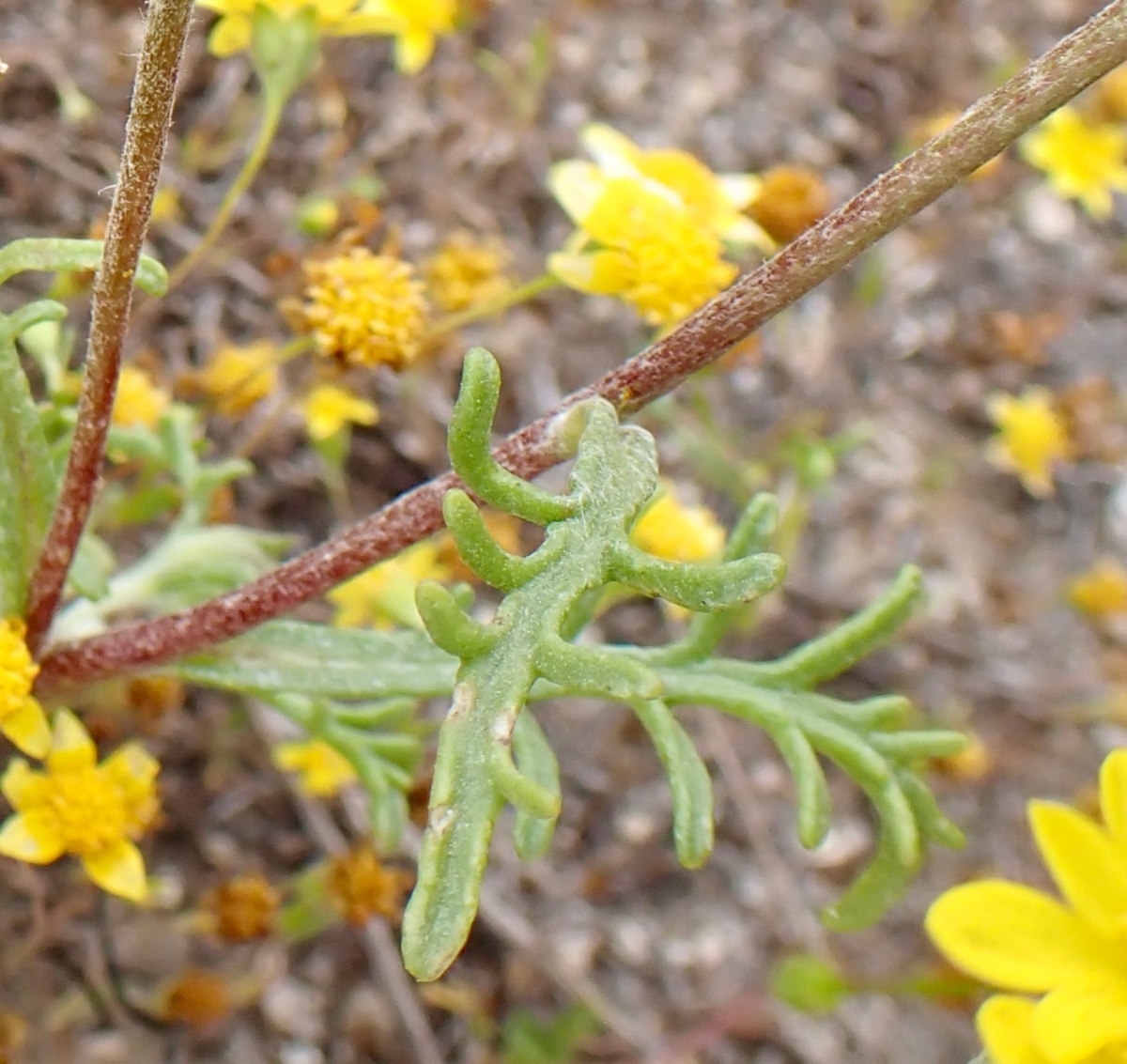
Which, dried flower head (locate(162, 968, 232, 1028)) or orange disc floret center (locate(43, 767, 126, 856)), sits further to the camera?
dried flower head (locate(162, 968, 232, 1028))

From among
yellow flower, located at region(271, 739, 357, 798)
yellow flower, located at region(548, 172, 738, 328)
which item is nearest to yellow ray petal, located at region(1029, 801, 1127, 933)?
yellow flower, located at region(548, 172, 738, 328)

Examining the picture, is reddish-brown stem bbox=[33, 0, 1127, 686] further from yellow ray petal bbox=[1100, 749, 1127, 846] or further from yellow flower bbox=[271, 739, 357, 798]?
yellow flower bbox=[271, 739, 357, 798]

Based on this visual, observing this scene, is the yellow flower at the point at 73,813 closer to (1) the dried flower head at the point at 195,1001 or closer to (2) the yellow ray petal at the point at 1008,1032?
(1) the dried flower head at the point at 195,1001

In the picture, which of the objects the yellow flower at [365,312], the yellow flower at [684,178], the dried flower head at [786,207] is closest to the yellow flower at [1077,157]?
the dried flower head at [786,207]

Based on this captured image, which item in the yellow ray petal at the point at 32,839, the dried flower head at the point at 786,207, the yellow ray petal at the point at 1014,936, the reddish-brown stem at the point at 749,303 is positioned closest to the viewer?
the reddish-brown stem at the point at 749,303

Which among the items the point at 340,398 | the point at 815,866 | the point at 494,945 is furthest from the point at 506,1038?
the point at 340,398

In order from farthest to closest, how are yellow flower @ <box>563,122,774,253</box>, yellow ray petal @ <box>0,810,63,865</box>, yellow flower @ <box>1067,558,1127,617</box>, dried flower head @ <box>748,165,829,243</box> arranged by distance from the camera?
yellow flower @ <box>1067,558,1127,617</box> → dried flower head @ <box>748,165,829,243</box> → yellow flower @ <box>563,122,774,253</box> → yellow ray petal @ <box>0,810,63,865</box>
